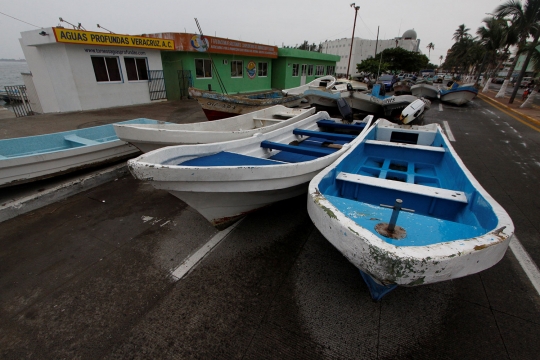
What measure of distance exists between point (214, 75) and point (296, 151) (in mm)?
14326

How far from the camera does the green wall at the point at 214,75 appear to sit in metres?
14.2

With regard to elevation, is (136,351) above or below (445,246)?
below

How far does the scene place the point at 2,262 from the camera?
9.16 feet

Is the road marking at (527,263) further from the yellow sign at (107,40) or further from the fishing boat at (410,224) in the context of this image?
the yellow sign at (107,40)

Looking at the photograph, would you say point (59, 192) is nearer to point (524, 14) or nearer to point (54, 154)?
point (54, 154)

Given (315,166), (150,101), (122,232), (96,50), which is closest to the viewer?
(315,166)

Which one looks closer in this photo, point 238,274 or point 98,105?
point 238,274

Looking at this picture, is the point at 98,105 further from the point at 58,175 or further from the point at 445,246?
the point at 445,246

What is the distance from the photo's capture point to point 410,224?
185cm

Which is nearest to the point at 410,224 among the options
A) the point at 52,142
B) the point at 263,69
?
the point at 52,142

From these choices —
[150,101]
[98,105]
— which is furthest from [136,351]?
[150,101]

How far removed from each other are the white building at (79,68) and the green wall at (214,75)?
1.92 meters

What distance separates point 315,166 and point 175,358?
2.32 meters

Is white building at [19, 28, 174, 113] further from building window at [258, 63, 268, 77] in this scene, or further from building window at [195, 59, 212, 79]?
building window at [258, 63, 268, 77]
